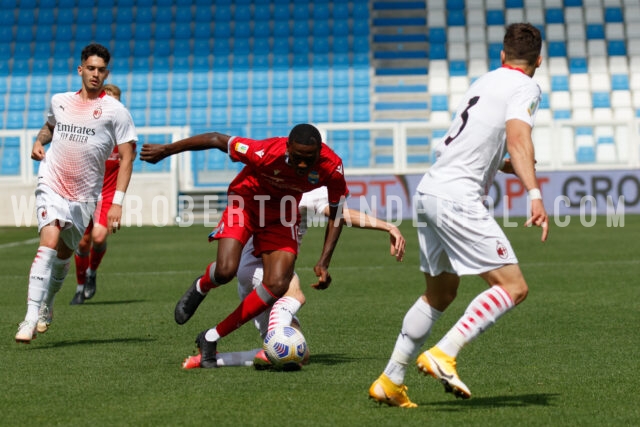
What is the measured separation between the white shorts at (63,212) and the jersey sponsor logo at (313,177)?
2.17 m

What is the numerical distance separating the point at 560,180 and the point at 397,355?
Result: 18684 mm

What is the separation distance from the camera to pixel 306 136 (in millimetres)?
5965

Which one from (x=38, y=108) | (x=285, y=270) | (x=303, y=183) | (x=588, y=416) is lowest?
(x=588, y=416)

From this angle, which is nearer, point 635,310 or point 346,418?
point 346,418

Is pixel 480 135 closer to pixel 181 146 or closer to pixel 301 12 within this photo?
pixel 181 146

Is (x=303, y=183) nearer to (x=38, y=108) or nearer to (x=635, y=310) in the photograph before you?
(x=635, y=310)

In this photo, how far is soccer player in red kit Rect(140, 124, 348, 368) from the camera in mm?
6227

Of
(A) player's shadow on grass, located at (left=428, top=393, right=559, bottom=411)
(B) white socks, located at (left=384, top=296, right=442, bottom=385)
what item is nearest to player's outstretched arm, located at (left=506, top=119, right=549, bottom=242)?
(B) white socks, located at (left=384, top=296, right=442, bottom=385)

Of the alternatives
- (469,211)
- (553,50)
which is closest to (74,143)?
(469,211)

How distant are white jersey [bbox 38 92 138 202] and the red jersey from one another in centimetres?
167

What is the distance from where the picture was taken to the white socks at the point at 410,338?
16.8ft

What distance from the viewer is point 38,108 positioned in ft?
95.8

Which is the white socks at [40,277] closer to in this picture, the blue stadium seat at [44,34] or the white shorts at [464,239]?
the white shorts at [464,239]

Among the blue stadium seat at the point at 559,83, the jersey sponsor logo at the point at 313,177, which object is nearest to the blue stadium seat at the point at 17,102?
the blue stadium seat at the point at 559,83
